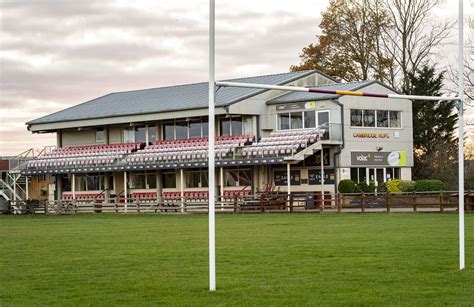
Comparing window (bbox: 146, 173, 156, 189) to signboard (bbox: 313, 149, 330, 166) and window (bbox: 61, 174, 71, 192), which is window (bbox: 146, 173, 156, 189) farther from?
signboard (bbox: 313, 149, 330, 166)

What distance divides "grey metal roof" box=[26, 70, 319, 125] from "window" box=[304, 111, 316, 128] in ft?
9.46

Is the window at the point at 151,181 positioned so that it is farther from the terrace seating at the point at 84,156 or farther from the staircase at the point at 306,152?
the staircase at the point at 306,152

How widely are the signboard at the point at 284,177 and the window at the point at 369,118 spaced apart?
452 centimetres

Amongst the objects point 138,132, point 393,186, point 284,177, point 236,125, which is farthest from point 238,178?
point 138,132

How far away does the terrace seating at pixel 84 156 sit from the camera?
5589 cm

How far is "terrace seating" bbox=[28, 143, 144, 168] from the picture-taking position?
2200 inches

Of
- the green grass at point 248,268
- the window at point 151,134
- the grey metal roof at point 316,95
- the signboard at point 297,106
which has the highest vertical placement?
the grey metal roof at point 316,95

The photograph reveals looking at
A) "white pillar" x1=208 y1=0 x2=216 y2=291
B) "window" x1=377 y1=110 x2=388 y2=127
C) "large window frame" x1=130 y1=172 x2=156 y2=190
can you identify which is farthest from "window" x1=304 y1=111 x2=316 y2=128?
"white pillar" x1=208 y1=0 x2=216 y2=291

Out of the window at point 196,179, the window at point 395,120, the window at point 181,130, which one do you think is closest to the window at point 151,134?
the window at point 181,130

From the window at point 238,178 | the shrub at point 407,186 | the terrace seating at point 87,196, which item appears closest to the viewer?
the shrub at point 407,186

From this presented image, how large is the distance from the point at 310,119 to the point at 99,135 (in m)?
16.3

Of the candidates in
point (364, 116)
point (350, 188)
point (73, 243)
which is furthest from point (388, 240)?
point (364, 116)

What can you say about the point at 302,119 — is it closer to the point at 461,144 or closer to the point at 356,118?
the point at 356,118

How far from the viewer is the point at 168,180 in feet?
181
